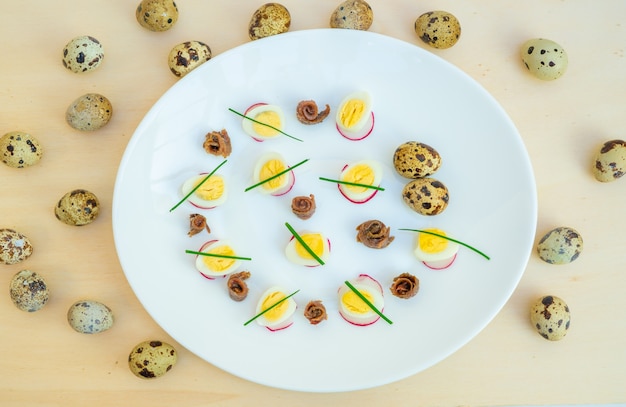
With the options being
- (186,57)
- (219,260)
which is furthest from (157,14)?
(219,260)

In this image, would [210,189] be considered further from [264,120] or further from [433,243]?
[433,243]

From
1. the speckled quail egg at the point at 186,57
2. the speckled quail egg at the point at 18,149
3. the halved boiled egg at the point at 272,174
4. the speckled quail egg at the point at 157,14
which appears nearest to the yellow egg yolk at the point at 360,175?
the halved boiled egg at the point at 272,174

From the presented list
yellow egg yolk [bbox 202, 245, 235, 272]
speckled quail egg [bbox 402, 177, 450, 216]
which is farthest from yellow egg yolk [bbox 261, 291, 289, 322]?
speckled quail egg [bbox 402, 177, 450, 216]

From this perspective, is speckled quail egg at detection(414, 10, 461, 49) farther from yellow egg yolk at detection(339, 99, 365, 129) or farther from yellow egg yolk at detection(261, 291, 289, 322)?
yellow egg yolk at detection(261, 291, 289, 322)

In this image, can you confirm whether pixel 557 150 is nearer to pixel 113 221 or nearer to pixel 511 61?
pixel 511 61

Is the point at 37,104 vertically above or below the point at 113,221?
above

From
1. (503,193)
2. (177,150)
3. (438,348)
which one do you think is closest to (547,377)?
(438,348)
